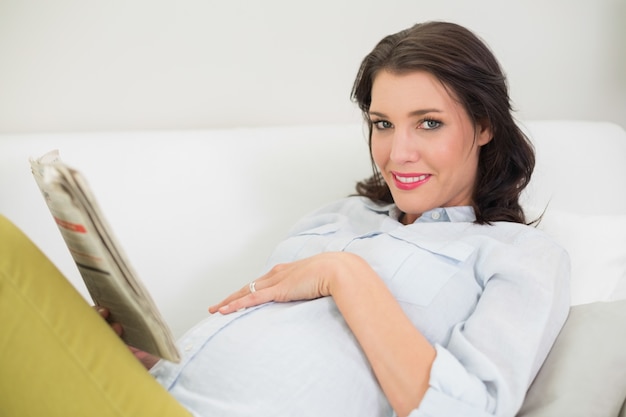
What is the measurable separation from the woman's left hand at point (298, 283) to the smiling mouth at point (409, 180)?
0.78 feet

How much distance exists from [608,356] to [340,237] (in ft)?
1.75

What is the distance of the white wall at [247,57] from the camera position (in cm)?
157

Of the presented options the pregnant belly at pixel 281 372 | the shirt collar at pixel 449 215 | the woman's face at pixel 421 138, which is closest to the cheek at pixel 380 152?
the woman's face at pixel 421 138

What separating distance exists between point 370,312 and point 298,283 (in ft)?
0.53

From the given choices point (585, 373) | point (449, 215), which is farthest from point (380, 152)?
point (585, 373)

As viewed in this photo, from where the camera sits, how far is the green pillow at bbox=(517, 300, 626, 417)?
98 centimetres

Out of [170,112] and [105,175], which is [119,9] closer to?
[170,112]

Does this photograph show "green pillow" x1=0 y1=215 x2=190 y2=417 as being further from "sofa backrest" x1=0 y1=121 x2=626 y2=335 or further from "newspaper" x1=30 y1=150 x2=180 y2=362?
"sofa backrest" x1=0 y1=121 x2=626 y2=335

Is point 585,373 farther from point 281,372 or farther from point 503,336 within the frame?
point 281,372

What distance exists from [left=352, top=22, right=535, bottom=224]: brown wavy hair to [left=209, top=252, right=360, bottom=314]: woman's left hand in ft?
1.15

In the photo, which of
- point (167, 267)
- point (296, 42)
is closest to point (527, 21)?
point (296, 42)

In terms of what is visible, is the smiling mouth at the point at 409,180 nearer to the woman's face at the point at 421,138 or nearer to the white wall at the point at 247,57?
the woman's face at the point at 421,138

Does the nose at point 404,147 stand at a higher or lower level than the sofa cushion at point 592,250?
higher

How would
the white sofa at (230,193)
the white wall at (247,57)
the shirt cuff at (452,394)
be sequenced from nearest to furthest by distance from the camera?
1. the shirt cuff at (452,394)
2. the white sofa at (230,193)
3. the white wall at (247,57)
